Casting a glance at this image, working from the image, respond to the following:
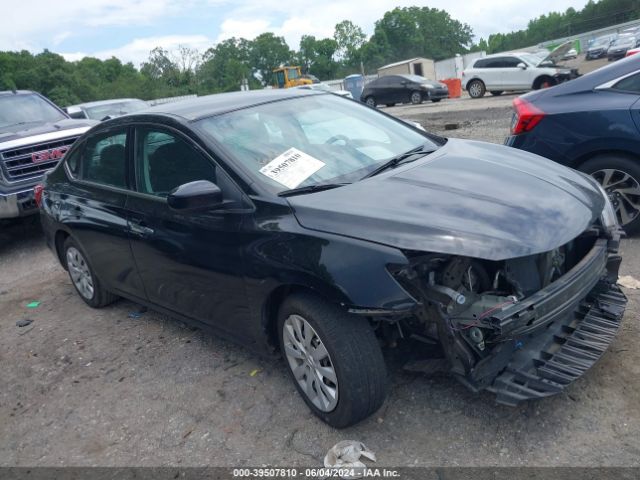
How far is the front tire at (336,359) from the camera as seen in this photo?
280 cm

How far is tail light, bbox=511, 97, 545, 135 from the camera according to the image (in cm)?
512

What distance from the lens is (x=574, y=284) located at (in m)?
2.85

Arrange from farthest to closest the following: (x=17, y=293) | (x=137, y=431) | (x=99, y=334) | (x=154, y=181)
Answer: (x=17, y=293) < (x=99, y=334) < (x=154, y=181) < (x=137, y=431)

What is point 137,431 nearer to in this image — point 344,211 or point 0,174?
point 344,211

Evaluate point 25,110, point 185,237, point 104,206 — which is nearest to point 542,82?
point 25,110

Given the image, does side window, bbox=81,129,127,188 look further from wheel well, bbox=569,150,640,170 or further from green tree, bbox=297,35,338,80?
green tree, bbox=297,35,338,80

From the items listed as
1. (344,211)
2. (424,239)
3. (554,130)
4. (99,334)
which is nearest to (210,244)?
(344,211)

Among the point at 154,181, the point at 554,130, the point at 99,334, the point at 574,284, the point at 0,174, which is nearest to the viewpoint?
the point at 574,284

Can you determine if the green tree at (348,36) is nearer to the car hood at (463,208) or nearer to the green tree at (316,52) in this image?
the green tree at (316,52)

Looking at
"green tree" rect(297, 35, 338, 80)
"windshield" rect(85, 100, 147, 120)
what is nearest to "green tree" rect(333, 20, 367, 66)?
"green tree" rect(297, 35, 338, 80)

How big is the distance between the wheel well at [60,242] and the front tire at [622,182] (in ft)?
15.1

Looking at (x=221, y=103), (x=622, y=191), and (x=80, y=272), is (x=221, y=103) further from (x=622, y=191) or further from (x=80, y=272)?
(x=622, y=191)

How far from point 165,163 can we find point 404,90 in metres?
24.8

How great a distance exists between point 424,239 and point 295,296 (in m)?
0.76
